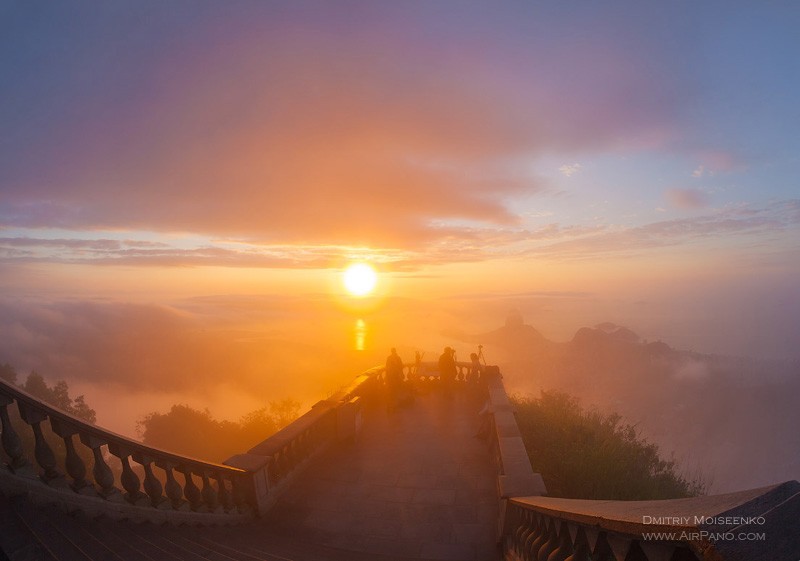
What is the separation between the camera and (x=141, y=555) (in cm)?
341

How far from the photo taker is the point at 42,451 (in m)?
3.62

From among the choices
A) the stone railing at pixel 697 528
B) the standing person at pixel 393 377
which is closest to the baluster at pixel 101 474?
the stone railing at pixel 697 528

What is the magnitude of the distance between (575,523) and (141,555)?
3.57 metres

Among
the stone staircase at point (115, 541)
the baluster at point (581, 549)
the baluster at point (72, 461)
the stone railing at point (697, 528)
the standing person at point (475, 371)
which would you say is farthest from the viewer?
the standing person at point (475, 371)

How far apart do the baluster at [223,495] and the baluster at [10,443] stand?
2764 millimetres

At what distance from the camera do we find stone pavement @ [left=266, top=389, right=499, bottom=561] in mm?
6227

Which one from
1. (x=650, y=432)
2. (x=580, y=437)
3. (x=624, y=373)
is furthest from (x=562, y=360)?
(x=580, y=437)

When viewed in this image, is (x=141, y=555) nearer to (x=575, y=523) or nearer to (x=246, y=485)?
(x=246, y=485)

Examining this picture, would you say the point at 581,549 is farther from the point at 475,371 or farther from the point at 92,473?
the point at 475,371

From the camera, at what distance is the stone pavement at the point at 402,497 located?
20.4ft

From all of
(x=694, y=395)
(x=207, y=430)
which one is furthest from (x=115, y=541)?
(x=694, y=395)

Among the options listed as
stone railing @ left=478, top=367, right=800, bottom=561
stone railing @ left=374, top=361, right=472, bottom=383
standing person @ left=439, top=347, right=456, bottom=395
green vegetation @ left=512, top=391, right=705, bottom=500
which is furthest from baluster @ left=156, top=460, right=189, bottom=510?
standing person @ left=439, top=347, right=456, bottom=395

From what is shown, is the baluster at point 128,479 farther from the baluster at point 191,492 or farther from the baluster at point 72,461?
the baluster at point 191,492

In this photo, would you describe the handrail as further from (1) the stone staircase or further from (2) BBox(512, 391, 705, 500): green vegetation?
(2) BBox(512, 391, 705, 500): green vegetation
